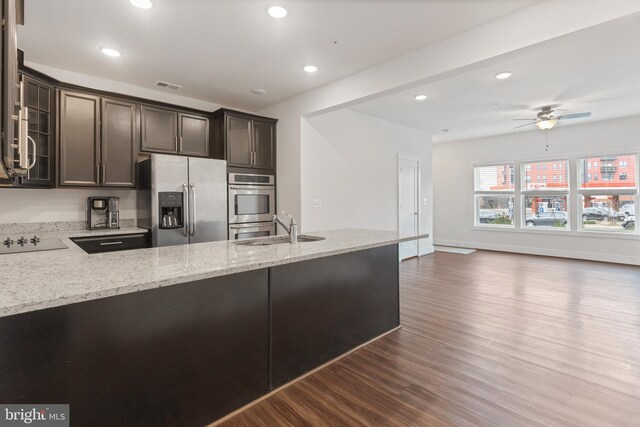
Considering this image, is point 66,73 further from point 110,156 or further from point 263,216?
point 263,216

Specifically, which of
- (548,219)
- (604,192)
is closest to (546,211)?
(548,219)

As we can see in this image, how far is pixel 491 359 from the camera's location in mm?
2373

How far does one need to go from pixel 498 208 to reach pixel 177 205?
7123 millimetres

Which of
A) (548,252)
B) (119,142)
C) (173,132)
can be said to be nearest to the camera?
(119,142)

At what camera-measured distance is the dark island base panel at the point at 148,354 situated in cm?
119

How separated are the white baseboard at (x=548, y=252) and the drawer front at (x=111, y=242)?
7.18 m

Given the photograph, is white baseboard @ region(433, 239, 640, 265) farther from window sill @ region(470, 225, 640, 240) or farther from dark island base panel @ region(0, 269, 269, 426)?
dark island base panel @ region(0, 269, 269, 426)

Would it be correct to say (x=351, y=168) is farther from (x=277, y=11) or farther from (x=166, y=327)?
(x=166, y=327)

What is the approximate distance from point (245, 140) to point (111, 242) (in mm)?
2050

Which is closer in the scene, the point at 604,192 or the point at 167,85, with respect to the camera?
the point at 167,85

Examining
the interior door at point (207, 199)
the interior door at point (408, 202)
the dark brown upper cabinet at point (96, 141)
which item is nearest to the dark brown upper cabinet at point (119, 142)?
the dark brown upper cabinet at point (96, 141)

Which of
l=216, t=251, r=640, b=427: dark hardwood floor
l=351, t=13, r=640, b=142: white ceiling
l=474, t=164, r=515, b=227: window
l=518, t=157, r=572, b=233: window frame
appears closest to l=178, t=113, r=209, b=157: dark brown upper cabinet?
l=351, t=13, r=640, b=142: white ceiling

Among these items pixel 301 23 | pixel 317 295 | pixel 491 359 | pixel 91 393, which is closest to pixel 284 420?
pixel 317 295

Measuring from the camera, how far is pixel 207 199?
377 centimetres
